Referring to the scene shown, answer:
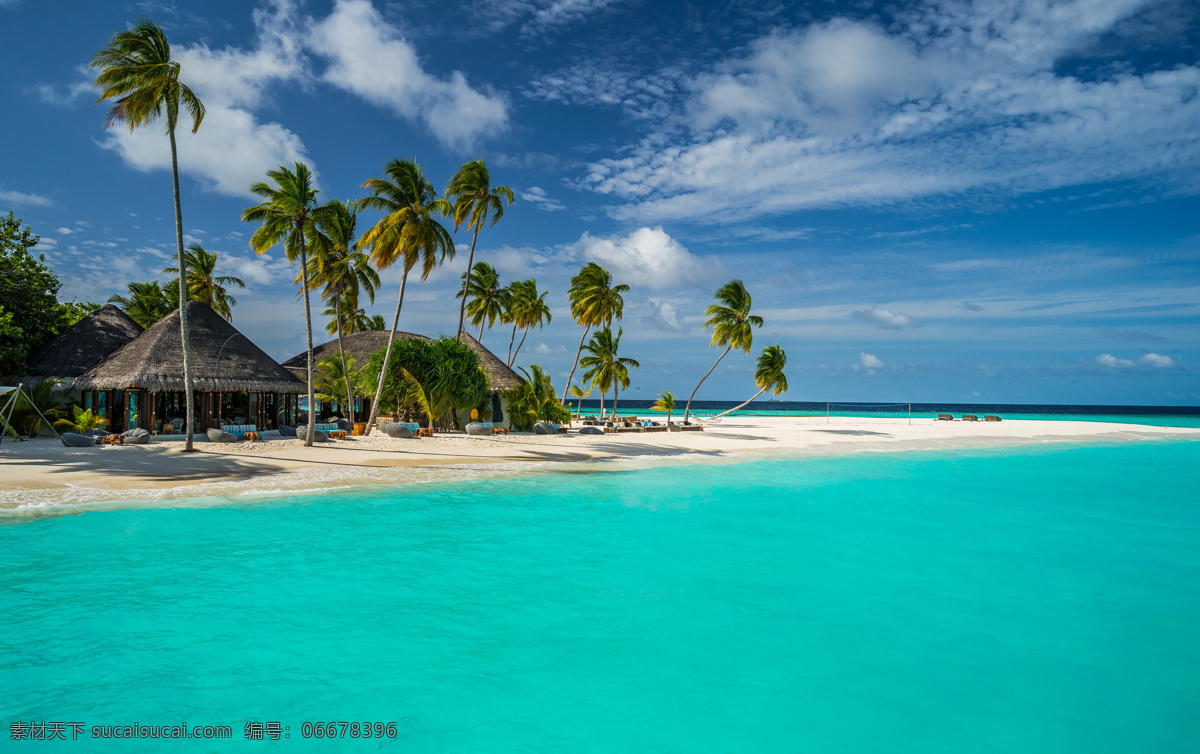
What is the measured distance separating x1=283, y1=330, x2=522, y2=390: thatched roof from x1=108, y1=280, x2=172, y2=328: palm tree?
11070mm

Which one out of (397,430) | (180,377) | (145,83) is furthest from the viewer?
(397,430)

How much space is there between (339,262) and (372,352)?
16.9 ft

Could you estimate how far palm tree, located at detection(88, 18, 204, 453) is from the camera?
A: 1567 cm

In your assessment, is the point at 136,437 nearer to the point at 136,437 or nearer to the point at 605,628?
the point at 136,437

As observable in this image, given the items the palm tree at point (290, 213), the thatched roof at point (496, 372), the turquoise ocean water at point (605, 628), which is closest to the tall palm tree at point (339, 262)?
the palm tree at point (290, 213)

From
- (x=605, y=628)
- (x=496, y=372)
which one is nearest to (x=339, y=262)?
(x=496, y=372)

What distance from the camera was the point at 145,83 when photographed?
53.1 ft

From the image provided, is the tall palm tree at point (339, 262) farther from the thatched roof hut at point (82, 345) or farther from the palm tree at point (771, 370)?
the palm tree at point (771, 370)

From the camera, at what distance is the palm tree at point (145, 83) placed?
617 inches

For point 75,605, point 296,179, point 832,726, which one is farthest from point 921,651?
point 296,179

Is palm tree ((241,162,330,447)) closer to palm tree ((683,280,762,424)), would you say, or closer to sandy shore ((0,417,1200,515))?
sandy shore ((0,417,1200,515))

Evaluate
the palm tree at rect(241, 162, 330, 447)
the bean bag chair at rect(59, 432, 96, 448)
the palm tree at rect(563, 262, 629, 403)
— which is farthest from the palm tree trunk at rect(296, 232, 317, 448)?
the palm tree at rect(563, 262, 629, 403)

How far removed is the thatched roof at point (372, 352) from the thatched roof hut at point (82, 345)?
704cm

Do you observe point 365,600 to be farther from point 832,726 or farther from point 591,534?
point 832,726
